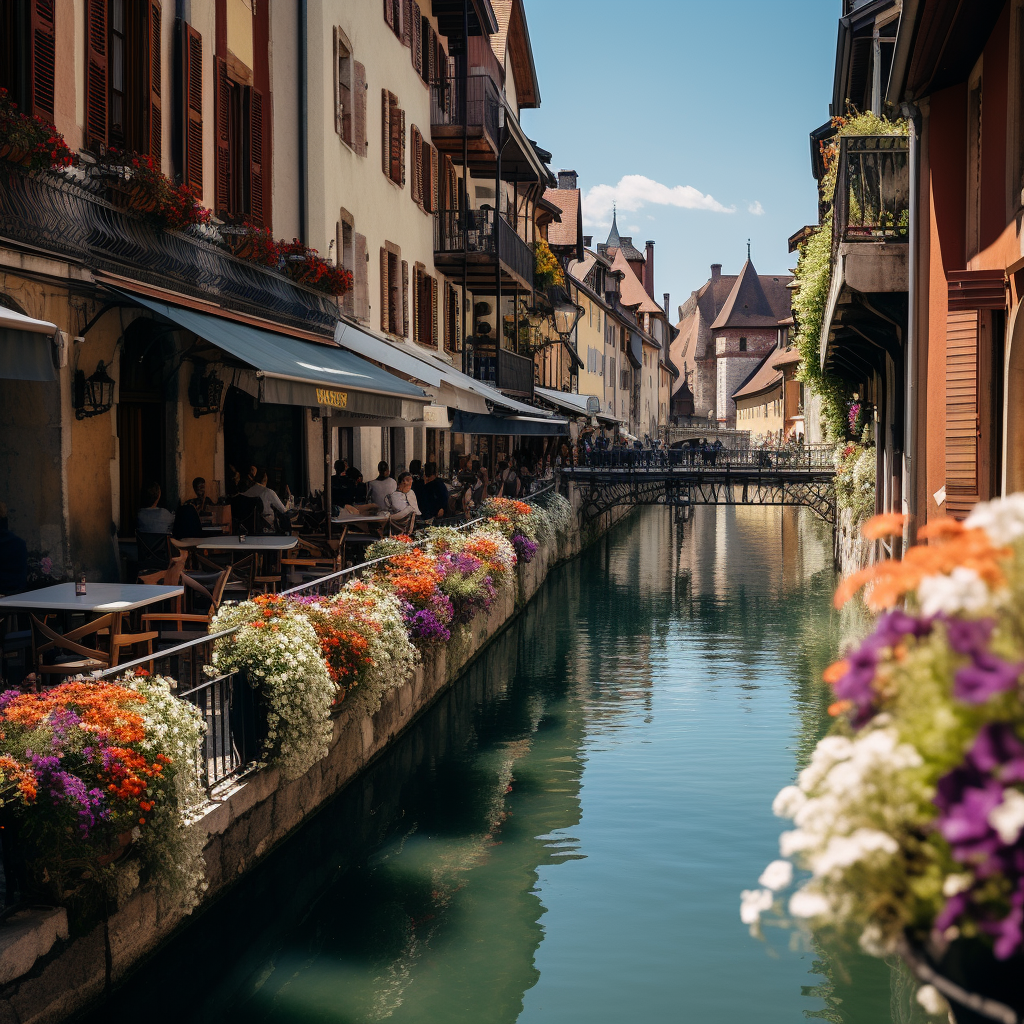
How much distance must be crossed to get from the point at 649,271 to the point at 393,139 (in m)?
Result: 75.9

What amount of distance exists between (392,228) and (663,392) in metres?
81.8

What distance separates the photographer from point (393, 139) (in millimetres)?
22844

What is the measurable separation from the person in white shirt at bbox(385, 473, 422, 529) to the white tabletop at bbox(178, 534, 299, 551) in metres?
3.44

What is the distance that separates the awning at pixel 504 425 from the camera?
19.6m

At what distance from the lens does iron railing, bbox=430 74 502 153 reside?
2661cm

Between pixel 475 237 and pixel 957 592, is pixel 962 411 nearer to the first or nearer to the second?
pixel 957 592

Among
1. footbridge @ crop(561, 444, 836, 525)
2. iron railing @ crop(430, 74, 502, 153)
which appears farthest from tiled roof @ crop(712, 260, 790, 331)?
iron railing @ crop(430, 74, 502, 153)

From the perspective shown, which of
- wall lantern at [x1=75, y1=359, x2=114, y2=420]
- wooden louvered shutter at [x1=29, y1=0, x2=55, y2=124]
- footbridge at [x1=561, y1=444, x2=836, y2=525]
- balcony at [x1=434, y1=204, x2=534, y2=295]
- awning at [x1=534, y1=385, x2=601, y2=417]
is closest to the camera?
wooden louvered shutter at [x1=29, y1=0, x2=55, y2=124]

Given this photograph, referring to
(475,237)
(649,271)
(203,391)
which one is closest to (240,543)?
(203,391)

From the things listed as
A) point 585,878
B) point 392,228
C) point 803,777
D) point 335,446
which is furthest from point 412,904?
point 392,228

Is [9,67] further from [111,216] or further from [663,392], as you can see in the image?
[663,392]

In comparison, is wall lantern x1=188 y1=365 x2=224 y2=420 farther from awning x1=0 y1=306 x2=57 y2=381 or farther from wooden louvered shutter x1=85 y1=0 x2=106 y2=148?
awning x1=0 y1=306 x2=57 y2=381

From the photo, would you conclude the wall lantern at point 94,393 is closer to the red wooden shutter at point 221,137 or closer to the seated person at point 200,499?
the seated person at point 200,499

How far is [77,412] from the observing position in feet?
36.7
